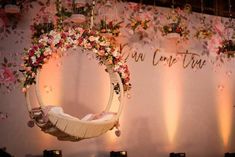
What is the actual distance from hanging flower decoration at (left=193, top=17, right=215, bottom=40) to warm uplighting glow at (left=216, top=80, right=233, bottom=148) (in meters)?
1.02

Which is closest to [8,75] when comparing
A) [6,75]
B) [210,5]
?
[6,75]

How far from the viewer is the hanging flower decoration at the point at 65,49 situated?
448 centimetres

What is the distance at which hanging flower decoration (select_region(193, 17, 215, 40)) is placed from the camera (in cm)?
816

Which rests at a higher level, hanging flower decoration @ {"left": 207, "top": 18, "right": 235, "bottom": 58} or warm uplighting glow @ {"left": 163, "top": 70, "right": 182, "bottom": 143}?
hanging flower decoration @ {"left": 207, "top": 18, "right": 235, "bottom": 58}

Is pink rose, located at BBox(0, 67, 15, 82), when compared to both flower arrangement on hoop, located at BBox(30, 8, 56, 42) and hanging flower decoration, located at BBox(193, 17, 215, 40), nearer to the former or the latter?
flower arrangement on hoop, located at BBox(30, 8, 56, 42)

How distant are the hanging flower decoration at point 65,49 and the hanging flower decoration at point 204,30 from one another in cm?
378

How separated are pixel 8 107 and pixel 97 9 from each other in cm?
235

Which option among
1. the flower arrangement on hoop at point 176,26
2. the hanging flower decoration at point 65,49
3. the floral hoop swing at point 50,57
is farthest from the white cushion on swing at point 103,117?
the flower arrangement on hoop at point 176,26

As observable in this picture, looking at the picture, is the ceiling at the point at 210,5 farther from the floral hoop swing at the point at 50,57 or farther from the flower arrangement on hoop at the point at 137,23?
the floral hoop swing at the point at 50,57

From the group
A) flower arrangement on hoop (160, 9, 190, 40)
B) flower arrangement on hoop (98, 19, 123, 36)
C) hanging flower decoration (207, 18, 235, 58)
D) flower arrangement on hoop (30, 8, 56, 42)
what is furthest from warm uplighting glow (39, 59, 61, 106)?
hanging flower decoration (207, 18, 235, 58)

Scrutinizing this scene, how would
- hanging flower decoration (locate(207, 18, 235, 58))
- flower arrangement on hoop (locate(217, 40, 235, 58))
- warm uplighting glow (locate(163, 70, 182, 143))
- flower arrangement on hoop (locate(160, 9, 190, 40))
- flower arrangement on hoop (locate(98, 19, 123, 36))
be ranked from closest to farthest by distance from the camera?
Result: flower arrangement on hoop (locate(98, 19, 123, 36))
flower arrangement on hoop (locate(160, 9, 190, 40))
flower arrangement on hoop (locate(217, 40, 235, 58))
warm uplighting glow (locate(163, 70, 182, 143))
hanging flower decoration (locate(207, 18, 235, 58))

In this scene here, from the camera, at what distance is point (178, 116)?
778 centimetres

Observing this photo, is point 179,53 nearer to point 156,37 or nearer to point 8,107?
point 156,37

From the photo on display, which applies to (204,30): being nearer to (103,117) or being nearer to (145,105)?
(145,105)
